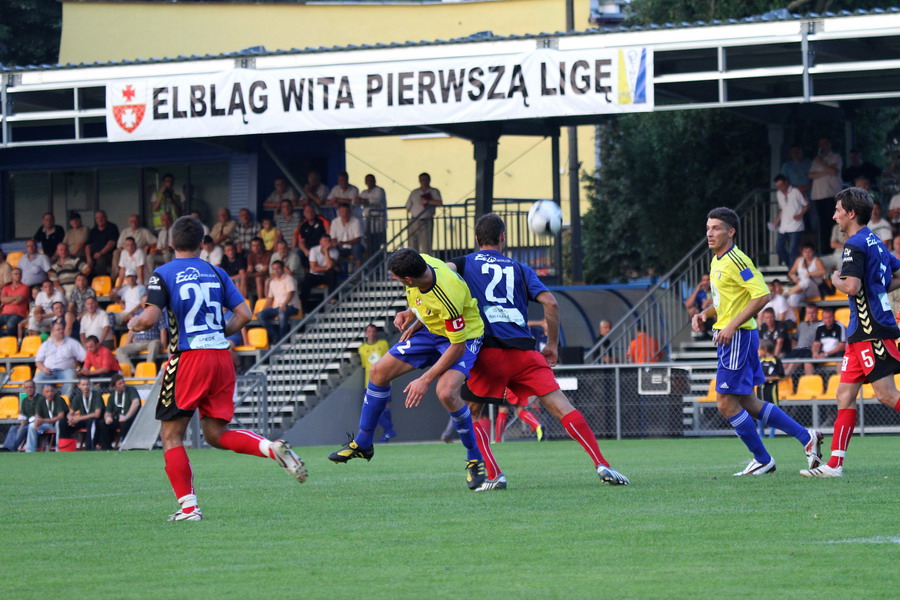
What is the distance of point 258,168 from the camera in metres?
27.3

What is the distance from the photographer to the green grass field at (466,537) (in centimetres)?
568

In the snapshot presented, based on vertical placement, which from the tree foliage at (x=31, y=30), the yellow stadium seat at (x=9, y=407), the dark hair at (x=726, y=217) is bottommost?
the yellow stadium seat at (x=9, y=407)

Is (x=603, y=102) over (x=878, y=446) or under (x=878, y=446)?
over

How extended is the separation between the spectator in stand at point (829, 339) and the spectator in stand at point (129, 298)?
458 inches

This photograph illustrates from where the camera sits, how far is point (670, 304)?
2359 cm

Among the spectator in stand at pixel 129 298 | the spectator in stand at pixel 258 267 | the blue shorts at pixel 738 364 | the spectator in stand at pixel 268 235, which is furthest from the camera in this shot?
the spectator in stand at pixel 268 235

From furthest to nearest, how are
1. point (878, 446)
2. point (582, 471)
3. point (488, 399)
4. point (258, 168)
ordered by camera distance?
point (258, 168) → point (878, 446) → point (582, 471) → point (488, 399)

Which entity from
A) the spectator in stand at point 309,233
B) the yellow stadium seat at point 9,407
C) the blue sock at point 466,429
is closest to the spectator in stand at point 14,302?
the yellow stadium seat at point 9,407

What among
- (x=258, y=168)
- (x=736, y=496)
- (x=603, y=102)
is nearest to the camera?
(x=736, y=496)

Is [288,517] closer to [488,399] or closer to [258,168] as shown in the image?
[488,399]

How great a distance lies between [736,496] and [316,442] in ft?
47.0

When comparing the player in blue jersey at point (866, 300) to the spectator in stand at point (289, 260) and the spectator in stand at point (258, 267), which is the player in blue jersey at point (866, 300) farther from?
the spectator in stand at point (258, 267)

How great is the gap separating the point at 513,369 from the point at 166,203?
61.5 feet

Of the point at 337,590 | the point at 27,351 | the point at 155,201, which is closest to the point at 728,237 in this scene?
the point at 337,590
